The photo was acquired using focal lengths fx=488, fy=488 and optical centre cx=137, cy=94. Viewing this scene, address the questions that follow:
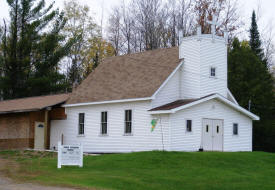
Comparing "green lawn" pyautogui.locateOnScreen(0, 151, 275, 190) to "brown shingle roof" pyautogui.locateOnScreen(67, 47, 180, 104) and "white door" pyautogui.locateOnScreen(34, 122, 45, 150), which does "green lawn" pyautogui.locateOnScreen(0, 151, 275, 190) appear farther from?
"white door" pyautogui.locateOnScreen(34, 122, 45, 150)

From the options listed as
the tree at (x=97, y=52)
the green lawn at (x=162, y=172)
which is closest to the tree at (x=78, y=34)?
the tree at (x=97, y=52)

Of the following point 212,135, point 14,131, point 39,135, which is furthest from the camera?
point 14,131

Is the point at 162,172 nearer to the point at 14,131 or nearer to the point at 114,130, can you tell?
the point at 114,130

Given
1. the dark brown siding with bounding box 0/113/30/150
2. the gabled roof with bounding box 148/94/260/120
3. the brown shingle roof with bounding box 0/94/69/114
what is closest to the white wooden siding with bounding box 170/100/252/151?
the gabled roof with bounding box 148/94/260/120

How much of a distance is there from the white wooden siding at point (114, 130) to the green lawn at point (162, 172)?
4951 millimetres

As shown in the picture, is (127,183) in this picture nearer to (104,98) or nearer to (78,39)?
(104,98)

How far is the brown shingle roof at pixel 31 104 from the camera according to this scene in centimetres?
3291

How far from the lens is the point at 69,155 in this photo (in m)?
20.6

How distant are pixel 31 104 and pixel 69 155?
1500 cm

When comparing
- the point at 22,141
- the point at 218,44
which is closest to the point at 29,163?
the point at 22,141

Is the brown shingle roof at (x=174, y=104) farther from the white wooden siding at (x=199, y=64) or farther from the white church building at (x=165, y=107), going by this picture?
the white wooden siding at (x=199, y=64)

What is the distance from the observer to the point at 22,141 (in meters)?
33.6

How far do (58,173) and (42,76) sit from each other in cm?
3345

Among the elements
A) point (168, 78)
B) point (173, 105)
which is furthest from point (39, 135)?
point (173, 105)
